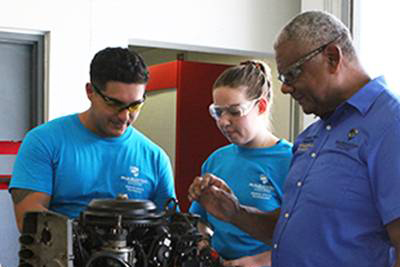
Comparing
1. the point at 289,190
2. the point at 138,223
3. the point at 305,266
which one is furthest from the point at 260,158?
the point at 138,223

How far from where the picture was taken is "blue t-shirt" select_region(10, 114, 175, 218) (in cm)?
211

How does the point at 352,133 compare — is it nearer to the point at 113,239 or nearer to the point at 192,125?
the point at 113,239

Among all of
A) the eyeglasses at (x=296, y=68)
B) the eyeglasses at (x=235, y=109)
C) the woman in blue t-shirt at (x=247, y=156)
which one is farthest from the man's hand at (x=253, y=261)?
the eyeglasses at (x=296, y=68)


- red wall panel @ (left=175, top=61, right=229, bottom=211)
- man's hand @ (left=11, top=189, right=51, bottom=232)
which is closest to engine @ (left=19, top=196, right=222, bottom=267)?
man's hand @ (left=11, top=189, right=51, bottom=232)

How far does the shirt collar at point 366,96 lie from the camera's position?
172 cm

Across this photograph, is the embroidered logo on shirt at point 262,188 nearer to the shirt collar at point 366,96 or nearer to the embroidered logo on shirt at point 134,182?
the embroidered logo on shirt at point 134,182

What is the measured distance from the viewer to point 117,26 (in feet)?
13.7

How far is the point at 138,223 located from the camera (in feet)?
5.46

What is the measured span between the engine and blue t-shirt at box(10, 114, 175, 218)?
427 millimetres

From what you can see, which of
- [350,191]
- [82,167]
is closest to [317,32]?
[350,191]

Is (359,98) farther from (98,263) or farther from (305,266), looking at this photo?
(98,263)

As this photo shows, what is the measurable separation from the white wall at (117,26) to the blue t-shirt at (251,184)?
1.97 meters

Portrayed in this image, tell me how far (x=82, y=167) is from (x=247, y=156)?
2.29 feet

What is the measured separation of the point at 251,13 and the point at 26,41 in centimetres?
185
